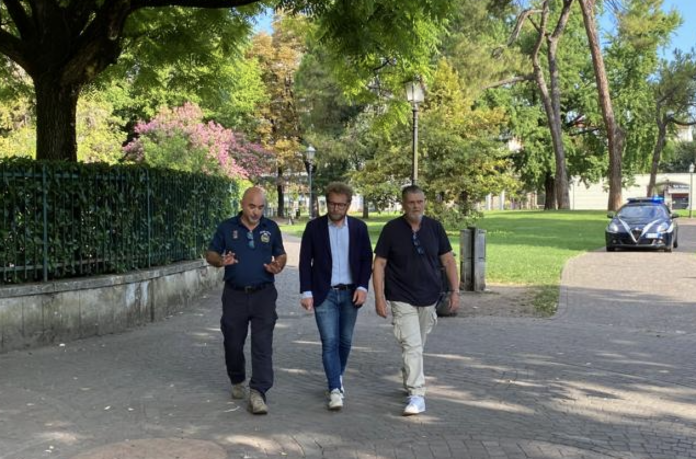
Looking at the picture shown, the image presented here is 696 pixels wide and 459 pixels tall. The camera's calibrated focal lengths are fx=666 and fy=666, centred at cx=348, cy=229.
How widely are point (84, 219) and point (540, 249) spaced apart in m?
14.8

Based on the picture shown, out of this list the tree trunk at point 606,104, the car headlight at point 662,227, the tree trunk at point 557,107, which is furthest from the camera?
the tree trunk at point 557,107

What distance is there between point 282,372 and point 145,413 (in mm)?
1535

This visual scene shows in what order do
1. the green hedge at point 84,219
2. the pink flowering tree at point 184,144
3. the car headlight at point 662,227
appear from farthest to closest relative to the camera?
1. the pink flowering tree at point 184,144
2. the car headlight at point 662,227
3. the green hedge at point 84,219

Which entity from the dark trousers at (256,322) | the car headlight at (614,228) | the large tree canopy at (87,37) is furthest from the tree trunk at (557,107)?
the dark trousers at (256,322)

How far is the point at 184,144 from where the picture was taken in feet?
123

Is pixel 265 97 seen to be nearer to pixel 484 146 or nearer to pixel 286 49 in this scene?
pixel 286 49

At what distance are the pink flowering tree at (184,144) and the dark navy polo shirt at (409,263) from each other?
103 feet

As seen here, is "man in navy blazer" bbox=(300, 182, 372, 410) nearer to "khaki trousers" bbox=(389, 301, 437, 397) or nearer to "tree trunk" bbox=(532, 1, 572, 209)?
"khaki trousers" bbox=(389, 301, 437, 397)

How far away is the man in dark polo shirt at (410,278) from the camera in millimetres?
4992

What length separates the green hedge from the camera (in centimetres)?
733

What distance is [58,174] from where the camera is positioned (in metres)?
7.69

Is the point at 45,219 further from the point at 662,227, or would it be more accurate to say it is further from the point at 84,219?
the point at 662,227

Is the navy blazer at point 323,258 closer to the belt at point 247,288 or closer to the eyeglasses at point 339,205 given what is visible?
the eyeglasses at point 339,205

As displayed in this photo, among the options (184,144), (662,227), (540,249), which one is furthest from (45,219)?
(184,144)
